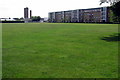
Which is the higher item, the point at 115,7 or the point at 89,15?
the point at 89,15

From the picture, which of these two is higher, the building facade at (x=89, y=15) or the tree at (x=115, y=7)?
the building facade at (x=89, y=15)

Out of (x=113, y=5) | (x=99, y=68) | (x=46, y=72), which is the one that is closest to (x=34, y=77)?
(x=46, y=72)

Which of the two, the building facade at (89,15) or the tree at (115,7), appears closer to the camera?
the tree at (115,7)

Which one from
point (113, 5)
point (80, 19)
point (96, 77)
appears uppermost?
point (80, 19)

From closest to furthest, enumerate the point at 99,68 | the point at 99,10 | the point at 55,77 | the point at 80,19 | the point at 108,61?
1. the point at 55,77
2. the point at 99,68
3. the point at 108,61
4. the point at 99,10
5. the point at 80,19

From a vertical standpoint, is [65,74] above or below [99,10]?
below

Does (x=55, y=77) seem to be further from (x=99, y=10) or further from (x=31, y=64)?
(x=99, y=10)

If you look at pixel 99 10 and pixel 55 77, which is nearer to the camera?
pixel 55 77

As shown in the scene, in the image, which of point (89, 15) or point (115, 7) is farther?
point (89, 15)

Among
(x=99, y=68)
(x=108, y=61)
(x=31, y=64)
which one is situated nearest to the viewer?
(x=99, y=68)

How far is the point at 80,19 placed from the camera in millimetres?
183375

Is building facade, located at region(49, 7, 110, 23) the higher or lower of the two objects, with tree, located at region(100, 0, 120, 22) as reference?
higher

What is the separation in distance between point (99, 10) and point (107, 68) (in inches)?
6280

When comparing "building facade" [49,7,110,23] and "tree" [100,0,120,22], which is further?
"building facade" [49,7,110,23]
